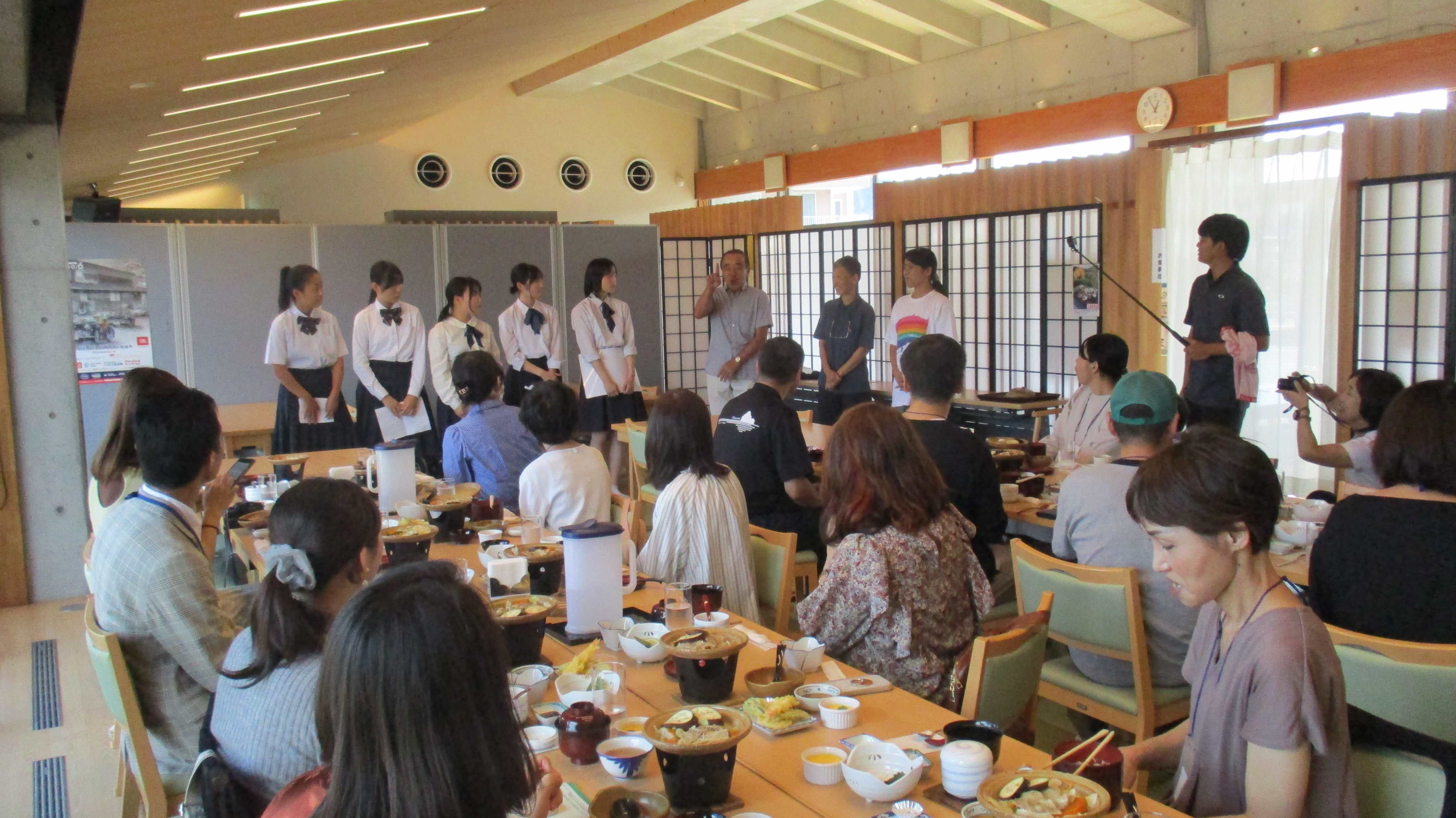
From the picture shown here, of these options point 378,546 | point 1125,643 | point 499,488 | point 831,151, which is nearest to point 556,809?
point 378,546

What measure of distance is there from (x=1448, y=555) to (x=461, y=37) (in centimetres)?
523

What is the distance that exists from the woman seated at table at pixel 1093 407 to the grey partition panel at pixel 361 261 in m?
5.26

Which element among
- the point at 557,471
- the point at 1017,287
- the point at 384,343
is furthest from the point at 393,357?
the point at 1017,287

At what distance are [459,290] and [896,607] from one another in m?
4.37

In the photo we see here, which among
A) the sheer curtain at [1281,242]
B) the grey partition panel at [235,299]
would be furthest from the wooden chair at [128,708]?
the sheer curtain at [1281,242]

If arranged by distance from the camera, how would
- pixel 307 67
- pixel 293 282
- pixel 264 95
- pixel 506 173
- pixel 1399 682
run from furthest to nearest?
pixel 506 173 → pixel 264 95 → pixel 293 282 → pixel 307 67 → pixel 1399 682

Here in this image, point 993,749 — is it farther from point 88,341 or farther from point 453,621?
point 88,341

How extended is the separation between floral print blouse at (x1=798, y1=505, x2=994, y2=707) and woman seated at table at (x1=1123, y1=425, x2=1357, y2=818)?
2.34ft

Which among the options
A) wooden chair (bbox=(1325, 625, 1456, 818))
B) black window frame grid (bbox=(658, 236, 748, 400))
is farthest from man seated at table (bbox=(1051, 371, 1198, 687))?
black window frame grid (bbox=(658, 236, 748, 400))

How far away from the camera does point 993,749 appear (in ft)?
5.62

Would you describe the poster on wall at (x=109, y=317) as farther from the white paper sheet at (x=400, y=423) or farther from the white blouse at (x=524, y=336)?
the white blouse at (x=524, y=336)

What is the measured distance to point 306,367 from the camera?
19.1 feet

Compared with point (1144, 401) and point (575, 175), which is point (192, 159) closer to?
point (575, 175)

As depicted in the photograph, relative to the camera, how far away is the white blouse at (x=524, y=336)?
675cm
